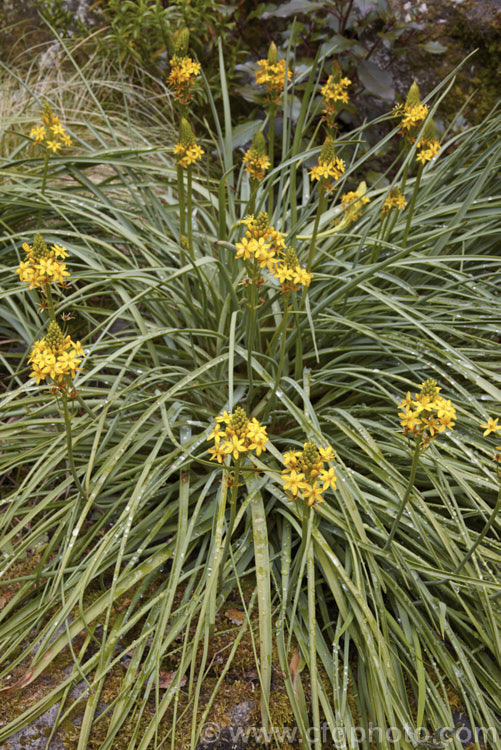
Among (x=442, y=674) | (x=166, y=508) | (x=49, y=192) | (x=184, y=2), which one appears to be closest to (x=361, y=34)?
(x=184, y=2)

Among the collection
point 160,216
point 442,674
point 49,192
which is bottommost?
point 442,674

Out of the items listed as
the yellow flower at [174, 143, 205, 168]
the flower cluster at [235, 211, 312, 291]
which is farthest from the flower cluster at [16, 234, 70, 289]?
the yellow flower at [174, 143, 205, 168]

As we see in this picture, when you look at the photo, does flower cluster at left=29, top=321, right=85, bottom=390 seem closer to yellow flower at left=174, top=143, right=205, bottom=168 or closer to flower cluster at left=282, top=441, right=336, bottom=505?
flower cluster at left=282, top=441, right=336, bottom=505

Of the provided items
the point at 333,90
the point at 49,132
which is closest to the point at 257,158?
the point at 333,90

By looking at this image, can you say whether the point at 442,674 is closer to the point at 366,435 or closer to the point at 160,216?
the point at 366,435

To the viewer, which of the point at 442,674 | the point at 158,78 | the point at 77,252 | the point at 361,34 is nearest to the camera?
the point at 442,674

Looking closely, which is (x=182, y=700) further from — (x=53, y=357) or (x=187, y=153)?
(x=187, y=153)
